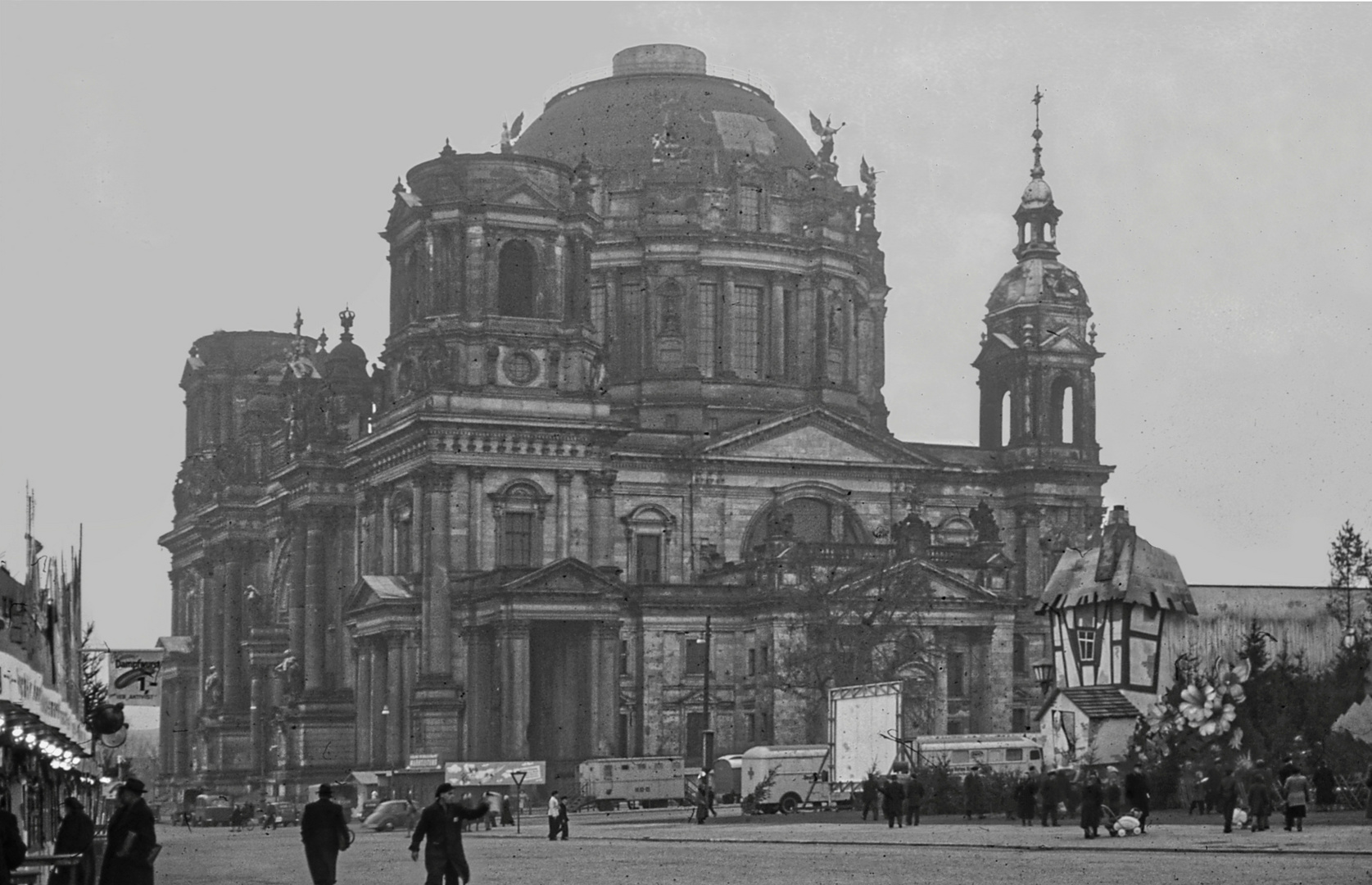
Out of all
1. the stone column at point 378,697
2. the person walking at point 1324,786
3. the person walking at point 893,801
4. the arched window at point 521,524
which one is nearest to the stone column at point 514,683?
the arched window at point 521,524

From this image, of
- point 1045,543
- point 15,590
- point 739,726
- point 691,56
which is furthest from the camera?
point 691,56

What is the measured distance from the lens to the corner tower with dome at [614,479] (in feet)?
311

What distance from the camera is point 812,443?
108m

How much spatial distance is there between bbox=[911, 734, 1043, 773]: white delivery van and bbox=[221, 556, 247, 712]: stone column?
4536 cm

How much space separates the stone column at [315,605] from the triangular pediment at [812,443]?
16.9 metres

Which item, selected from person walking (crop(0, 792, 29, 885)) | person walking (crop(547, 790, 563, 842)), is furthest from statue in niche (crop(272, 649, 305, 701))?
person walking (crop(0, 792, 29, 885))

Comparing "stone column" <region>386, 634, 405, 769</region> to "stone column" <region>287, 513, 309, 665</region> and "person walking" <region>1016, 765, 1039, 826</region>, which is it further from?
"person walking" <region>1016, 765, 1039, 826</region>

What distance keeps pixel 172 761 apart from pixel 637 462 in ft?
128

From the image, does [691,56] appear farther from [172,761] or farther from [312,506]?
[172,761]

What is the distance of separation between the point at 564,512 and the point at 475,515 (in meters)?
3.84

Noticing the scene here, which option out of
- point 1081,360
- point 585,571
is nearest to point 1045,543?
point 1081,360

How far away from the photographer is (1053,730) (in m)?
61.2

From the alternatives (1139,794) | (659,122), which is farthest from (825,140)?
(1139,794)

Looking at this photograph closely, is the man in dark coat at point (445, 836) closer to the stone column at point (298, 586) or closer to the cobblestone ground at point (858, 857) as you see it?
the cobblestone ground at point (858, 857)
